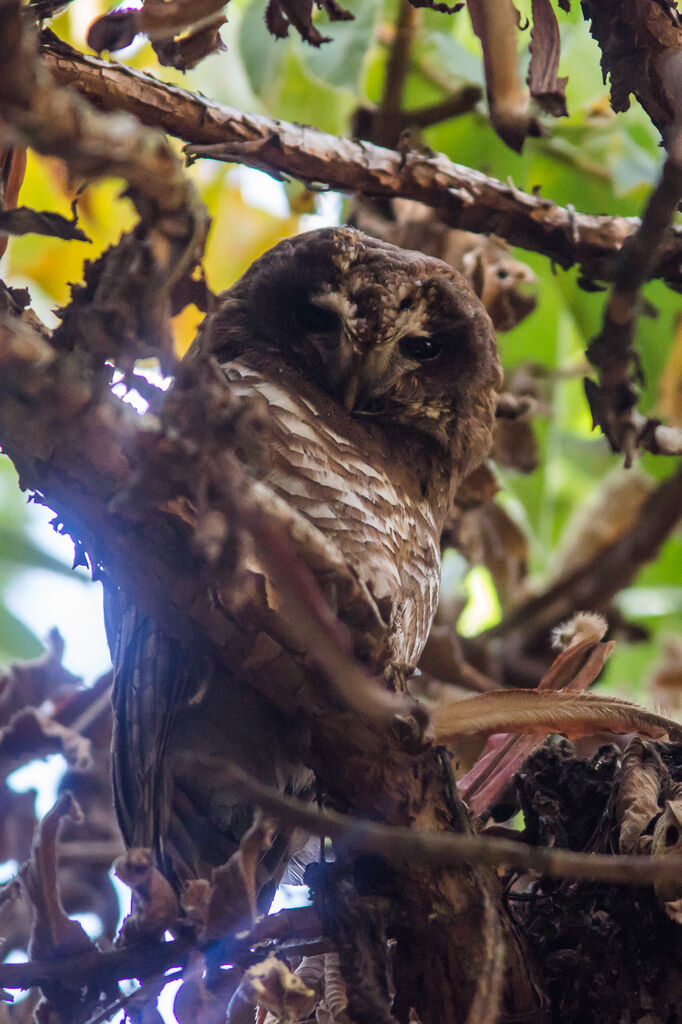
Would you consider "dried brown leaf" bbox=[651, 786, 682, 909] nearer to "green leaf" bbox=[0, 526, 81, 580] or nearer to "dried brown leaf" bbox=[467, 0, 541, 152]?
"dried brown leaf" bbox=[467, 0, 541, 152]

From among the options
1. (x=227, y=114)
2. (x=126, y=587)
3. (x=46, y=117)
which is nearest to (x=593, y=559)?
(x=227, y=114)

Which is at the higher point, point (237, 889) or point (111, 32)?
point (111, 32)

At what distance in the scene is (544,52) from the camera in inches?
77.4

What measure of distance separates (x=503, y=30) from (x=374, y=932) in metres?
1.57

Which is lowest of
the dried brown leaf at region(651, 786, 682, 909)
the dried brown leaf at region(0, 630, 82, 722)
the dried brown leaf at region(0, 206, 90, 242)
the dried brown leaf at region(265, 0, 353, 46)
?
the dried brown leaf at region(651, 786, 682, 909)

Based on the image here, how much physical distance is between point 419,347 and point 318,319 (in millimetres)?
296

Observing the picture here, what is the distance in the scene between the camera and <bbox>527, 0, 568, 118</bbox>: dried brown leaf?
195 centimetres

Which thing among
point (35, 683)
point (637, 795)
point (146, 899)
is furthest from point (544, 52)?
point (35, 683)

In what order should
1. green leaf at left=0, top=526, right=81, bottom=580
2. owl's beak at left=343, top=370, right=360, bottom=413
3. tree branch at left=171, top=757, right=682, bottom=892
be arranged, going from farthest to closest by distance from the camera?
green leaf at left=0, top=526, right=81, bottom=580, owl's beak at left=343, top=370, right=360, bottom=413, tree branch at left=171, top=757, right=682, bottom=892

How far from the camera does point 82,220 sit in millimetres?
3438

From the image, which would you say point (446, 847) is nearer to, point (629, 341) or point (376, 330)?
point (629, 341)

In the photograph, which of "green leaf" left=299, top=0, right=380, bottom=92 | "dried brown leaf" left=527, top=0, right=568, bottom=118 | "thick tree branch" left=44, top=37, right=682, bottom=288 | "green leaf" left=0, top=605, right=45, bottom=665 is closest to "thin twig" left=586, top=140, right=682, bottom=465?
"thick tree branch" left=44, top=37, right=682, bottom=288

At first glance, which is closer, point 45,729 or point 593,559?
point 45,729

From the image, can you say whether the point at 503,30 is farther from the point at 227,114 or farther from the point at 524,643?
the point at 524,643
